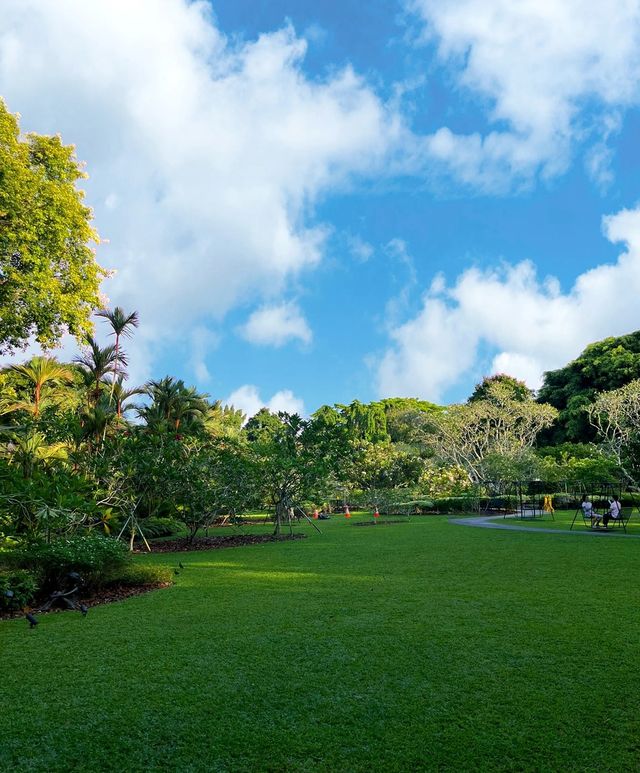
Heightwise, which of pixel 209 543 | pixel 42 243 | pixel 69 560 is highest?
pixel 42 243

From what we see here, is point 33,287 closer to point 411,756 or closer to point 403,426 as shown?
point 411,756

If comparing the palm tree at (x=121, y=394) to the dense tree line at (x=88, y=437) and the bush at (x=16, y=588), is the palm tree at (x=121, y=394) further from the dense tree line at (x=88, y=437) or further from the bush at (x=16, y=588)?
the bush at (x=16, y=588)

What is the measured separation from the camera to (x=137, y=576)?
9.26 metres

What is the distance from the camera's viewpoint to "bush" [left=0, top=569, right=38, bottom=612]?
7646mm

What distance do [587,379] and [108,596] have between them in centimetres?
4581

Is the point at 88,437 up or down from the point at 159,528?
up

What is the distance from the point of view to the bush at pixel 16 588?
7.65 m

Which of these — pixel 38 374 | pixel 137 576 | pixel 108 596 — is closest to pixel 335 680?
pixel 108 596

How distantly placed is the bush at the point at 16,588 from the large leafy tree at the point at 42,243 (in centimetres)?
1055

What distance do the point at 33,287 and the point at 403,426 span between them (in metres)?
44.3

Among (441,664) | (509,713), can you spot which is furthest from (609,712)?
(441,664)

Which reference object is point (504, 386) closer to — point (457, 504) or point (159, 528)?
point (457, 504)

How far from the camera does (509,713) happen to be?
380 cm

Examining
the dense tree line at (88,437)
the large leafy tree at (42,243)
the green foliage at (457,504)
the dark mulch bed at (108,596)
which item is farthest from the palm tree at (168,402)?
the dark mulch bed at (108,596)
